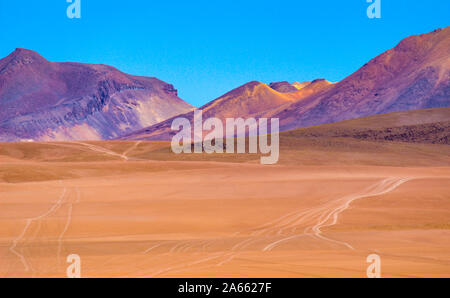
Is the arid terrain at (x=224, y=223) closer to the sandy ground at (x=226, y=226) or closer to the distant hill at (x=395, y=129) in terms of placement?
the sandy ground at (x=226, y=226)

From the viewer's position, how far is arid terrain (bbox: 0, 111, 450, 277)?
10.5 m

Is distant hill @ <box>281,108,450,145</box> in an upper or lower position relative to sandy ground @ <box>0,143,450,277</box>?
upper

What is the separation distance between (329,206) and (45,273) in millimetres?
15294

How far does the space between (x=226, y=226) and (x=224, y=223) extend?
61 cm

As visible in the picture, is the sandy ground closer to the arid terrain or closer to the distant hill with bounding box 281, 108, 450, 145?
the arid terrain

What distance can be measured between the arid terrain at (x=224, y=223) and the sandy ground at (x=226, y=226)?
0.04 metres

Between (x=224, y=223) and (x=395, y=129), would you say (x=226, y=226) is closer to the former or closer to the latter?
(x=224, y=223)

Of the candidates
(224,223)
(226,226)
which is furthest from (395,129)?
(226,226)

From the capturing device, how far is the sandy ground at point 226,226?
411 inches

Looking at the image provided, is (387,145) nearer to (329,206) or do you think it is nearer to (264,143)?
(264,143)

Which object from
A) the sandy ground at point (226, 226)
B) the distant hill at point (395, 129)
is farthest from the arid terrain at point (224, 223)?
the distant hill at point (395, 129)

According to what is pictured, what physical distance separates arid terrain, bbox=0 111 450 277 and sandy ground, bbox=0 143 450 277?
0.04 metres

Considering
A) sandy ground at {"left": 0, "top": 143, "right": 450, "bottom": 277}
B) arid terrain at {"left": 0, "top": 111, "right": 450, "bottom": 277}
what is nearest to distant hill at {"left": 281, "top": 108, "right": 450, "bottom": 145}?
arid terrain at {"left": 0, "top": 111, "right": 450, "bottom": 277}
